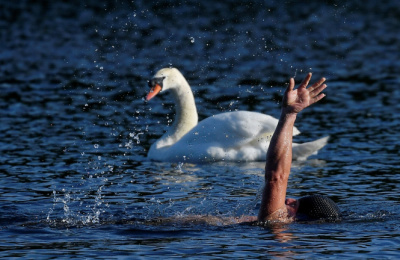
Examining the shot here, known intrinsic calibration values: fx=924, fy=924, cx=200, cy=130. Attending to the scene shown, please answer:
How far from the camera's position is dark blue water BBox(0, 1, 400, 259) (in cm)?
993

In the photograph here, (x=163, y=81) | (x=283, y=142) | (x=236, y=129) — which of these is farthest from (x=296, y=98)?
(x=163, y=81)

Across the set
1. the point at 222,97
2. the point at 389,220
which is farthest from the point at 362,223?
the point at 222,97

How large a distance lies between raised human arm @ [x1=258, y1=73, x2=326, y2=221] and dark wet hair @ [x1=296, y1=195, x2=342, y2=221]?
501 mm

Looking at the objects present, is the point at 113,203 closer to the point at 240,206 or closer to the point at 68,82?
the point at 240,206

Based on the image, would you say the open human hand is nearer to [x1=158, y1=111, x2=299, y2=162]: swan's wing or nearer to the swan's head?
[x1=158, y1=111, x2=299, y2=162]: swan's wing

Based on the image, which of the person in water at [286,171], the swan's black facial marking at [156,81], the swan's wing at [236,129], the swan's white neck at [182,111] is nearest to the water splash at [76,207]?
the person in water at [286,171]

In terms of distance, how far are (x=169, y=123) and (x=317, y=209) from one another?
860 centimetres

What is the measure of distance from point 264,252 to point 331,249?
688 millimetres

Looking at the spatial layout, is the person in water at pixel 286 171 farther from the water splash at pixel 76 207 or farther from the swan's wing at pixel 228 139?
the swan's wing at pixel 228 139

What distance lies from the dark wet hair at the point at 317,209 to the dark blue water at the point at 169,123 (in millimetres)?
227

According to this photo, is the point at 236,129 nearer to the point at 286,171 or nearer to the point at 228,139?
the point at 228,139

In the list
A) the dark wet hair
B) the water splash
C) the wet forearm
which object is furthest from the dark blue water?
the wet forearm

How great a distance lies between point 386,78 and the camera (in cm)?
2338

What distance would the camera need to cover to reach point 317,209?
10.3m
